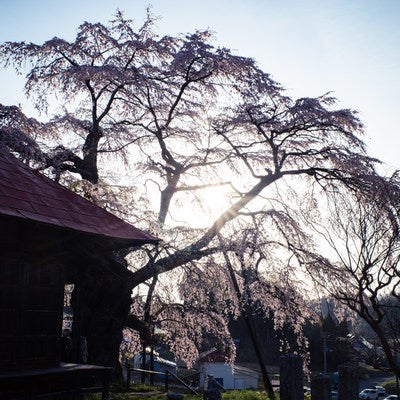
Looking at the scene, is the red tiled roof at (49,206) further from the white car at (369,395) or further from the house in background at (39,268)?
the white car at (369,395)

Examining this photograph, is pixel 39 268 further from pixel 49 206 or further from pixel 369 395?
pixel 369 395

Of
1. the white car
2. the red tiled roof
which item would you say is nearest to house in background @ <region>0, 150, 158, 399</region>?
the red tiled roof

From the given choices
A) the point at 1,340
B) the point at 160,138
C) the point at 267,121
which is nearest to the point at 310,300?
the point at 267,121

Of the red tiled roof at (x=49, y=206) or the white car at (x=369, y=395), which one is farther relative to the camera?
the white car at (x=369, y=395)

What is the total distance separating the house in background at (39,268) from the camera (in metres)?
7.39

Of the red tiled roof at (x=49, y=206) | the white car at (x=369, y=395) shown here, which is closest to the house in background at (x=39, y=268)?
the red tiled roof at (x=49, y=206)

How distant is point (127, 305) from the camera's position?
1360 cm

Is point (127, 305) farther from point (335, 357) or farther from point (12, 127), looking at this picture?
point (335, 357)

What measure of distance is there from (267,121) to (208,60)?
9.05 ft

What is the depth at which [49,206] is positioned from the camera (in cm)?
821

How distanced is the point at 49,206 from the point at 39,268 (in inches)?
45.7

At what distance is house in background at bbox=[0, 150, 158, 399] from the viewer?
24.3ft

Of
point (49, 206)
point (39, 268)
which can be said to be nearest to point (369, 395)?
point (39, 268)

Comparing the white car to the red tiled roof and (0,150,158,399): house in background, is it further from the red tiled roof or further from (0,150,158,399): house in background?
the red tiled roof
